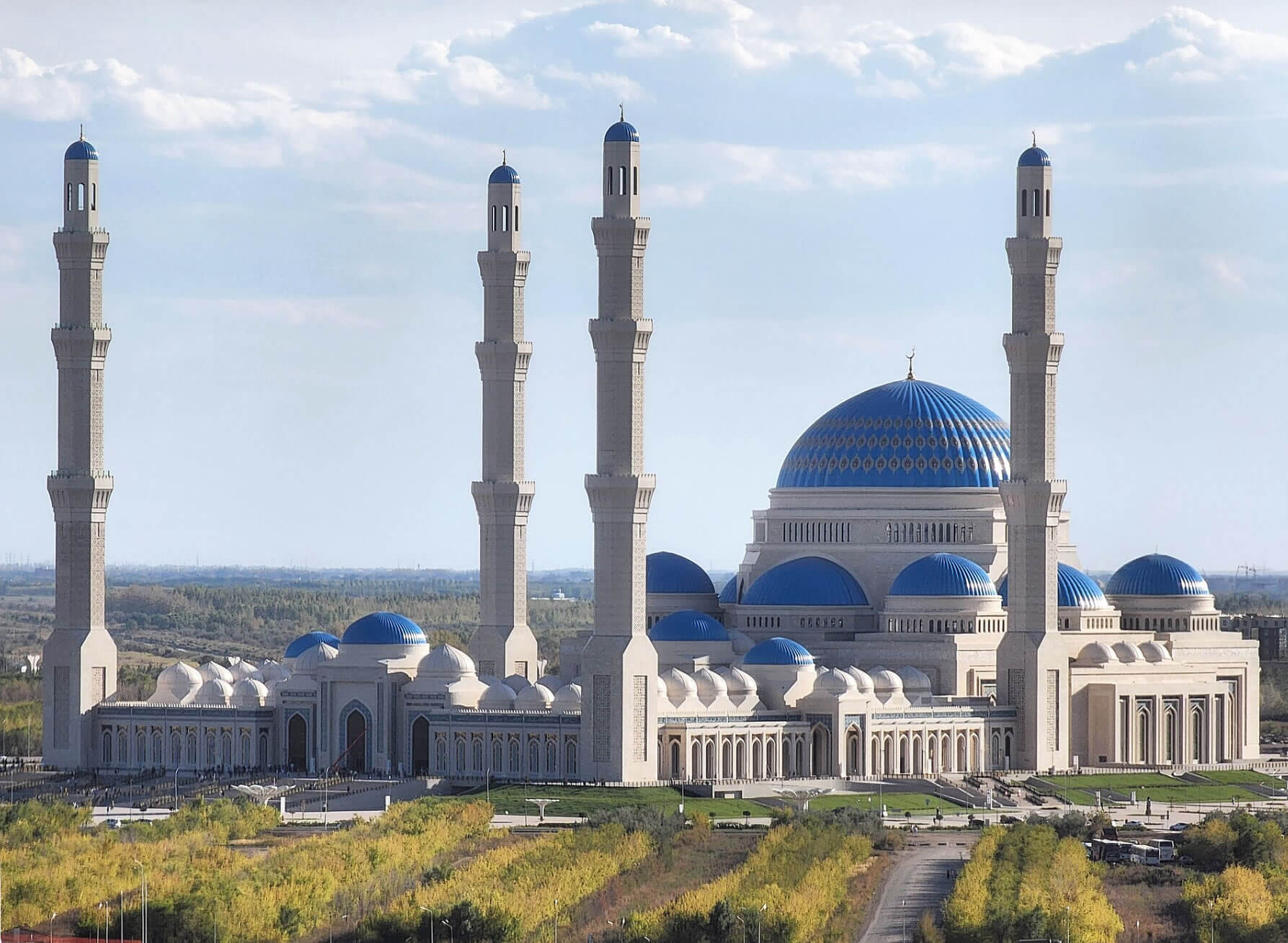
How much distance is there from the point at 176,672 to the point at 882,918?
42263mm

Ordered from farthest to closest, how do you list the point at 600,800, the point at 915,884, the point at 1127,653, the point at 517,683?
the point at 1127,653, the point at 517,683, the point at 600,800, the point at 915,884

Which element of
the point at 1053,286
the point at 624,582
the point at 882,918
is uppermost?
the point at 1053,286

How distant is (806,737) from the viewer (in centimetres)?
10088

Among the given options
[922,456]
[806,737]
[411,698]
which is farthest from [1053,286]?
[411,698]

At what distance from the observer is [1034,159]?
353ft

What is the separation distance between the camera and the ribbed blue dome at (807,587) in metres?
112

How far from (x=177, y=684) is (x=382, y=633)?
26.3 ft

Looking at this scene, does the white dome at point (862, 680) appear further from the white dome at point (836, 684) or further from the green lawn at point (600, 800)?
the green lawn at point (600, 800)

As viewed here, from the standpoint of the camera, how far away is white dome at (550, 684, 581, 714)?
326ft

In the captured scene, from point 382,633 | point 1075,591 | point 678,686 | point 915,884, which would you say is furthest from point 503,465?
point 915,884

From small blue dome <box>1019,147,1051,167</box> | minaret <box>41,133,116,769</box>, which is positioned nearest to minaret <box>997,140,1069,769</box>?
small blue dome <box>1019,147,1051,167</box>

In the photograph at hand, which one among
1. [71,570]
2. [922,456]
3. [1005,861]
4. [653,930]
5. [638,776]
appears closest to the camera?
[653,930]

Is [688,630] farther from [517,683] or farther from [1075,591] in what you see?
[1075,591]

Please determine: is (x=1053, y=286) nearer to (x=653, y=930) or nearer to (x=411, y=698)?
(x=411, y=698)
